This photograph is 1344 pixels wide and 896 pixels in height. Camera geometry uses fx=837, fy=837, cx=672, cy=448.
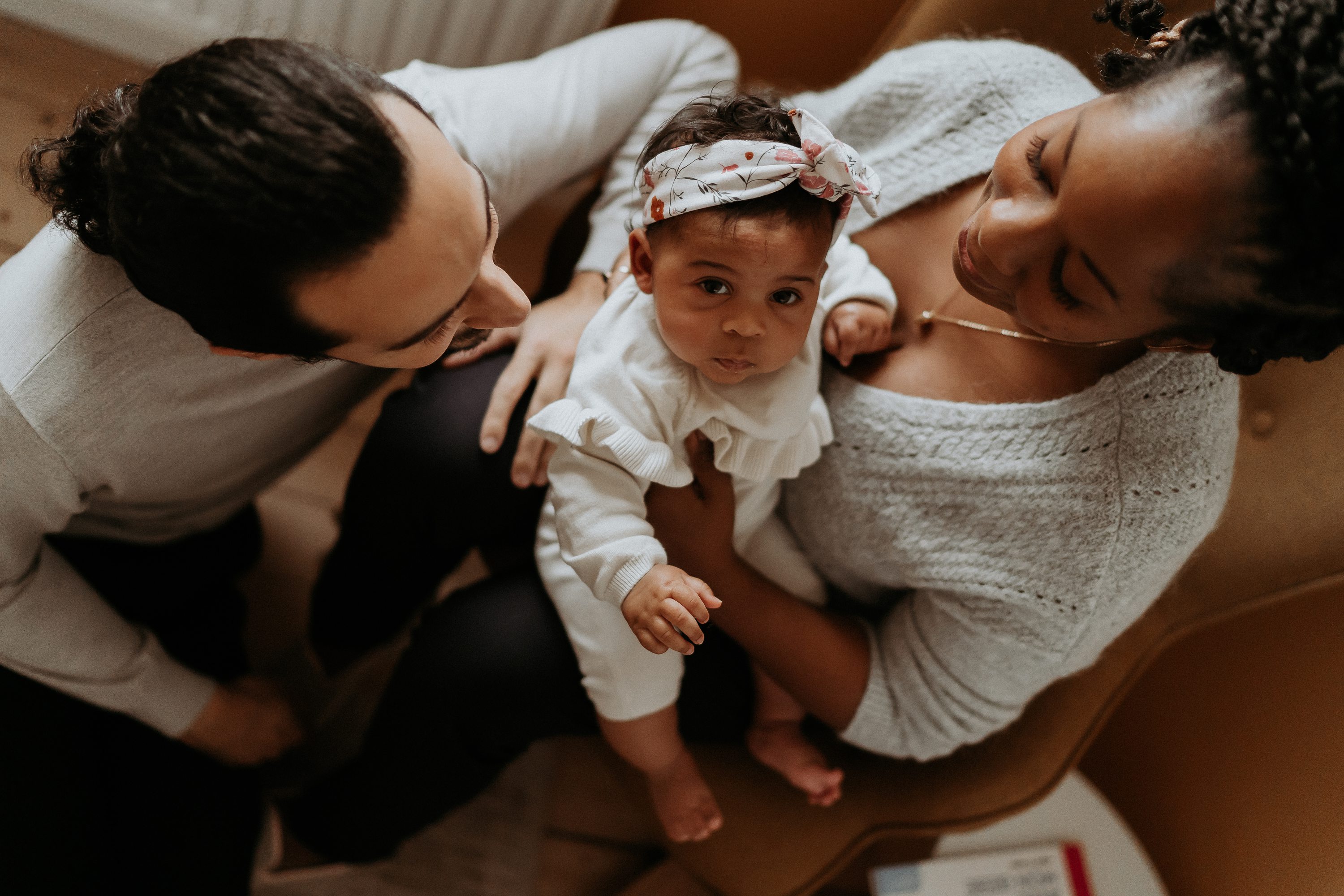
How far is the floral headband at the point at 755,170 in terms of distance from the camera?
705mm

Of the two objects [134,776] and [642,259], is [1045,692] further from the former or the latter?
[134,776]

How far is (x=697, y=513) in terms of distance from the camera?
2.97ft

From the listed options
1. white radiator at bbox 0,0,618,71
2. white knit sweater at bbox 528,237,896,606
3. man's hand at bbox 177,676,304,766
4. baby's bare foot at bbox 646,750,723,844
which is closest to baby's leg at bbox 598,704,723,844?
baby's bare foot at bbox 646,750,723,844

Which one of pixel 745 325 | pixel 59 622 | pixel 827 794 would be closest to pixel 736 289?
pixel 745 325

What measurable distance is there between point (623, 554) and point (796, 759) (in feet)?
1.46

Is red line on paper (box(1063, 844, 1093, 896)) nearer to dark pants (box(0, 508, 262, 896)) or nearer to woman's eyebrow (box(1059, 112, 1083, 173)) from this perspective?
woman's eyebrow (box(1059, 112, 1083, 173))

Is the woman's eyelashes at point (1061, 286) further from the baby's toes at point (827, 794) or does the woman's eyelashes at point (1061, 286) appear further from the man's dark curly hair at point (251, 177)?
the baby's toes at point (827, 794)

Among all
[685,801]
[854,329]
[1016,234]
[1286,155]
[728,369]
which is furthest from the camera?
[685,801]

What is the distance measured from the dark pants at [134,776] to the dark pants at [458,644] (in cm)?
16

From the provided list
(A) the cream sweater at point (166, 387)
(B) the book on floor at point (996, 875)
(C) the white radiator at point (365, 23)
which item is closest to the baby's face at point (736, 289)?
(A) the cream sweater at point (166, 387)

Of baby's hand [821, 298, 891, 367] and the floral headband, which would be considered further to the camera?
baby's hand [821, 298, 891, 367]

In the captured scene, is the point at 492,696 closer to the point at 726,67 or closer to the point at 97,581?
the point at 97,581

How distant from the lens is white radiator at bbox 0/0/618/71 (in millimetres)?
1286

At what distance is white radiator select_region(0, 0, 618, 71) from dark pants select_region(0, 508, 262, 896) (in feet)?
2.53
